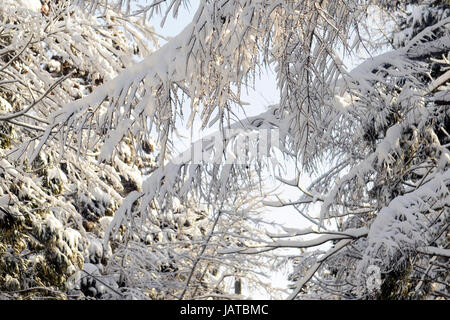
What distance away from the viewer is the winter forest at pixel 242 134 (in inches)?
120

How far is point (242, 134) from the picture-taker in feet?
14.4

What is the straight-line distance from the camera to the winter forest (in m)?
3.05

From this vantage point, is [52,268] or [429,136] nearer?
[429,136]

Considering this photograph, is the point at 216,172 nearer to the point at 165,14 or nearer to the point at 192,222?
the point at 165,14

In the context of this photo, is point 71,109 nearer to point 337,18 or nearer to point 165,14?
point 165,14

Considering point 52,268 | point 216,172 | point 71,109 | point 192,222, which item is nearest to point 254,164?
point 216,172

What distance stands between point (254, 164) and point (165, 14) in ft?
4.88

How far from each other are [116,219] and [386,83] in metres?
2.63

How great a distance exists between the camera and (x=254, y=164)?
164 inches
